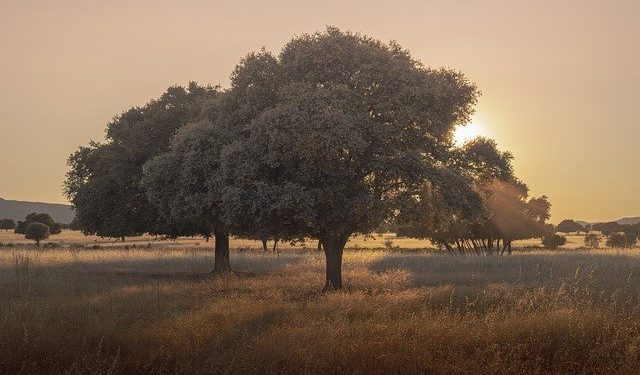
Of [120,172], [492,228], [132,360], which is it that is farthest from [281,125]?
[492,228]

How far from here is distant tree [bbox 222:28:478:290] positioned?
1903 centimetres

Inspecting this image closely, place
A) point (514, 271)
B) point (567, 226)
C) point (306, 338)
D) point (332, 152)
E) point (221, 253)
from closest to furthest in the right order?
point (306, 338)
point (332, 152)
point (514, 271)
point (221, 253)
point (567, 226)

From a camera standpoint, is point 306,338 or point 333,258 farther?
→ point 333,258

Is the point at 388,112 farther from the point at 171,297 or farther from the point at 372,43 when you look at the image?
the point at 171,297

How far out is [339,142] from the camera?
18.6 m

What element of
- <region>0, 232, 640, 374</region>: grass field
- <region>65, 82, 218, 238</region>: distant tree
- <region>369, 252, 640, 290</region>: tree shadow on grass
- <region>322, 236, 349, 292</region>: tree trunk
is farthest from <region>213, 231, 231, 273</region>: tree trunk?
<region>0, 232, 640, 374</region>: grass field

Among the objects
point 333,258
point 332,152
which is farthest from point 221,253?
point 332,152

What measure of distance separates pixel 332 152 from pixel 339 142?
39 centimetres

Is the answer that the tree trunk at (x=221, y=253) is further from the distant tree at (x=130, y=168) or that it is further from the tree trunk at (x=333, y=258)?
the tree trunk at (x=333, y=258)

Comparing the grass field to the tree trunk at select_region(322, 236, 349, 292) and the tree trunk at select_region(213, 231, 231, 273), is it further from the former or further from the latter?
the tree trunk at select_region(213, 231, 231, 273)

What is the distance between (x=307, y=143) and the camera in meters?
18.4

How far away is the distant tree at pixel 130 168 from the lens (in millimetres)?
34281

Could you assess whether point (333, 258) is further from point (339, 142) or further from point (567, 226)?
point (567, 226)

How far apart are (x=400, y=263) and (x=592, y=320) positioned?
28.3m
